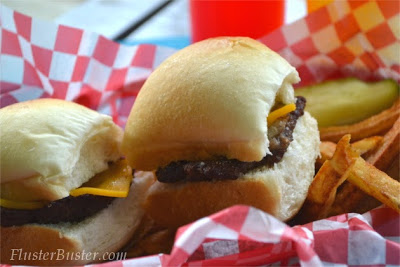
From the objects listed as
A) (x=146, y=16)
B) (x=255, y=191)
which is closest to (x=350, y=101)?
(x=255, y=191)

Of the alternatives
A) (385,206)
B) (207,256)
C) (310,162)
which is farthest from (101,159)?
(385,206)

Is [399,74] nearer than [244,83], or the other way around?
[244,83]

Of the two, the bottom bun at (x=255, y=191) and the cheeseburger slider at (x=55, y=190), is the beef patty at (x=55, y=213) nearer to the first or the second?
the cheeseburger slider at (x=55, y=190)

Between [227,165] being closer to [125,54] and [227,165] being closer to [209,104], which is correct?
[209,104]

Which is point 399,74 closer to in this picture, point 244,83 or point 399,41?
point 399,41

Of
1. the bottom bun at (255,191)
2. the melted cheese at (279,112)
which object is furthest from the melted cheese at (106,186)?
the melted cheese at (279,112)

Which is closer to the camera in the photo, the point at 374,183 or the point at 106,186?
the point at 374,183
